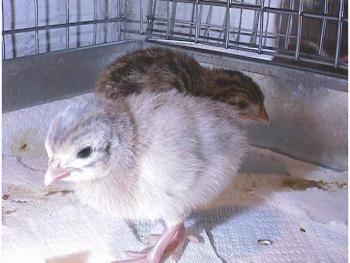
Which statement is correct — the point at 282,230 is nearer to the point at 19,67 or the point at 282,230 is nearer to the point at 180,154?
the point at 180,154

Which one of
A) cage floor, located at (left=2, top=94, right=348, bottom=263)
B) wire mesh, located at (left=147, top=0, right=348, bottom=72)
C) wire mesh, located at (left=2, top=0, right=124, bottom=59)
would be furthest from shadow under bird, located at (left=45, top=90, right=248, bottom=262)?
wire mesh, located at (left=2, top=0, right=124, bottom=59)

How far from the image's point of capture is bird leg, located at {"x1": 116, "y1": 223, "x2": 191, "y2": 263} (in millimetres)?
1285

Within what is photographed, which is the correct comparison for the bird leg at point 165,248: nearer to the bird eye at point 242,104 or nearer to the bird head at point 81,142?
the bird head at point 81,142

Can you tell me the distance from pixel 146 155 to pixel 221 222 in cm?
40

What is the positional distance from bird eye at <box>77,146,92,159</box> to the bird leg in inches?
11.6

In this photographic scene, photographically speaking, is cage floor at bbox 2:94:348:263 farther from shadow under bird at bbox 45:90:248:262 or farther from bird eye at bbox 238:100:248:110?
bird eye at bbox 238:100:248:110

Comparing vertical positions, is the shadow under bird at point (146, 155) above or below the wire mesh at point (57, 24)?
below

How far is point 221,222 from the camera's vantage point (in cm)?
150

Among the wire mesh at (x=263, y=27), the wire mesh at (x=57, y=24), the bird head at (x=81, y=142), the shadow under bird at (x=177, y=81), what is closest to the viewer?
the bird head at (x=81, y=142)

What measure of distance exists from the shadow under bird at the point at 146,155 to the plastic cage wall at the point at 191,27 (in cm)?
83

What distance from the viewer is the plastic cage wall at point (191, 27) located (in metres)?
2.07

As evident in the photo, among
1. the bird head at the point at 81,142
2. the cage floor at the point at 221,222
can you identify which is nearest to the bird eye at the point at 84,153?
the bird head at the point at 81,142

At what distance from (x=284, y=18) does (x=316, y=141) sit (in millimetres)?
640

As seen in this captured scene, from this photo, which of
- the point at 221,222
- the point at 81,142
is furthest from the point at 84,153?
the point at 221,222
